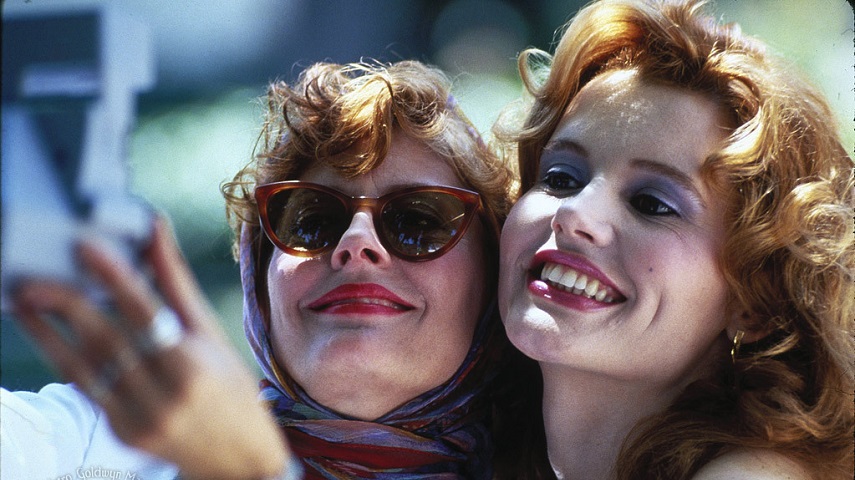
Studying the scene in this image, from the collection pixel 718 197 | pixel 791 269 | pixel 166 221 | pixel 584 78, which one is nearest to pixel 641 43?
pixel 584 78

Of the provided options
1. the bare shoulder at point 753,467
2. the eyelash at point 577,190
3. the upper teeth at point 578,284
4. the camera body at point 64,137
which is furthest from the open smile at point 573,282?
the camera body at point 64,137

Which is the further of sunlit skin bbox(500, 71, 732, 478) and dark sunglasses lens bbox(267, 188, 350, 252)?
dark sunglasses lens bbox(267, 188, 350, 252)

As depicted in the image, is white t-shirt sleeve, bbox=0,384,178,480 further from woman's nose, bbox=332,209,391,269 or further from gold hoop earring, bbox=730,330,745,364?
gold hoop earring, bbox=730,330,745,364

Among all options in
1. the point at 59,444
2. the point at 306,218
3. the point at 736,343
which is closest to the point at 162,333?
the point at 59,444

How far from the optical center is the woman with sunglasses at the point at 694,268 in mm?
1825

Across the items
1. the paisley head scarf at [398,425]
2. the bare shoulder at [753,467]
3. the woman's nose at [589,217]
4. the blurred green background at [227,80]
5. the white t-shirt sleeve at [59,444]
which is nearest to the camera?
the white t-shirt sleeve at [59,444]

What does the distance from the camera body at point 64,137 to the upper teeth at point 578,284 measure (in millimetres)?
1104

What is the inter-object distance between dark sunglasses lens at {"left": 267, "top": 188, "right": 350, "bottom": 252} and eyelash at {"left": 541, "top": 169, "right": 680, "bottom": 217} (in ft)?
1.59

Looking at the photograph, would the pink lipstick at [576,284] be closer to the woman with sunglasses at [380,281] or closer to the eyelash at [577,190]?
the eyelash at [577,190]

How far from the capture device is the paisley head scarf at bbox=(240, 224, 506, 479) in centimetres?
204

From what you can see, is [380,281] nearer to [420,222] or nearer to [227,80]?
[420,222]

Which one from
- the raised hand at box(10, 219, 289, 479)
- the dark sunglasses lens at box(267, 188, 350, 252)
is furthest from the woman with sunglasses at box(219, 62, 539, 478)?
the raised hand at box(10, 219, 289, 479)

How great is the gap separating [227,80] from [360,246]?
474 millimetres

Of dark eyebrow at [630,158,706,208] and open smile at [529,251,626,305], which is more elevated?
dark eyebrow at [630,158,706,208]
